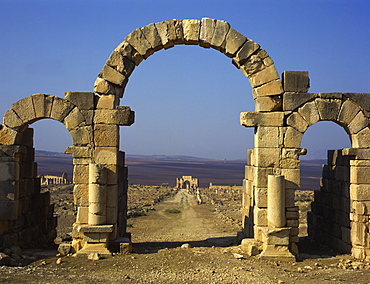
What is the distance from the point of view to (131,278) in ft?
28.1

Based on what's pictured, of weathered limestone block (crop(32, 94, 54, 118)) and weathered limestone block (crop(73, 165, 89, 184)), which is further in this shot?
weathered limestone block (crop(32, 94, 54, 118))

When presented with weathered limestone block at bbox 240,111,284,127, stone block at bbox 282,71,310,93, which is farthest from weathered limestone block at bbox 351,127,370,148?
weathered limestone block at bbox 240,111,284,127

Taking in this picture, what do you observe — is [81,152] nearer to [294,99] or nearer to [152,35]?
[152,35]

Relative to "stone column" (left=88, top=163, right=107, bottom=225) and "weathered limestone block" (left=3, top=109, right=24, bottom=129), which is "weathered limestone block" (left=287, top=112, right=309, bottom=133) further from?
"weathered limestone block" (left=3, top=109, right=24, bottom=129)

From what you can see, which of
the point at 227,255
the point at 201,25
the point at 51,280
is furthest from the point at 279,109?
the point at 51,280

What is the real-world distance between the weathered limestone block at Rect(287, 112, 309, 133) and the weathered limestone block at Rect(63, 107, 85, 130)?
5585mm

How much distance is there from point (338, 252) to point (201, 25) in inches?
298

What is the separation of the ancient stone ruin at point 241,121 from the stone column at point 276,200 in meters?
0.05

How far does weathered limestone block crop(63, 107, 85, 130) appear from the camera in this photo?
36.0 ft

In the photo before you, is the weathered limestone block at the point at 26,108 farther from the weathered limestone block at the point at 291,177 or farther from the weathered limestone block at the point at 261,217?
the weathered limestone block at the point at 291,177

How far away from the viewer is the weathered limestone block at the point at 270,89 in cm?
1085

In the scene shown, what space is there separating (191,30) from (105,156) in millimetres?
4106

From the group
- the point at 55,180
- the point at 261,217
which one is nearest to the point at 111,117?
the point at 261,217

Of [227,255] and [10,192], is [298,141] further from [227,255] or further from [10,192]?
[10,192]
